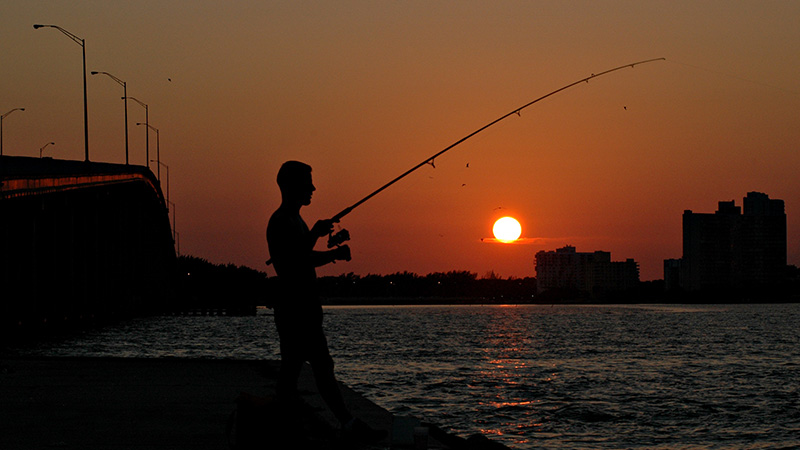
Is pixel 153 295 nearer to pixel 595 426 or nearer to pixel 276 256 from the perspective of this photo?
pixel 595 426

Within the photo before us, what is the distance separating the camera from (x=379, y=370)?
3412cm

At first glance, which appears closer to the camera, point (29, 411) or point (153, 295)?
point (29, 411)

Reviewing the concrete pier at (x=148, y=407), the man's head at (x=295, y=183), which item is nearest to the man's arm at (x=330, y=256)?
the man's head at (x=295, y=183)

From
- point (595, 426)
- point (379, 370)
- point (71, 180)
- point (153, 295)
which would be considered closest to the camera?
point (595, 426)

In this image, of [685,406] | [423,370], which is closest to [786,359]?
[423,370]

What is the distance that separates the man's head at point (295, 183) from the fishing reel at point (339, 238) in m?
0.40

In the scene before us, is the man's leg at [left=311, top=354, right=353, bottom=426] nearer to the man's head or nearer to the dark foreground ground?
the dark foreground ground

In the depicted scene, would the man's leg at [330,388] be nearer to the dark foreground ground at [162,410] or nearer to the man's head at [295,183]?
the dark foreground ground at [162,410]

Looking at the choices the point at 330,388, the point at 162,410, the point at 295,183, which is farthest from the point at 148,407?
the point at 295,183

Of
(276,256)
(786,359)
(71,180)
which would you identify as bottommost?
(786,359)

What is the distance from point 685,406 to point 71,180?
37.4 metres

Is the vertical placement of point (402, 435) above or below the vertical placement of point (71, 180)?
below

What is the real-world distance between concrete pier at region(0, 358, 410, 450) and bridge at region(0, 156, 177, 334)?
21.7 metres

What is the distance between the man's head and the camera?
9781 mm
